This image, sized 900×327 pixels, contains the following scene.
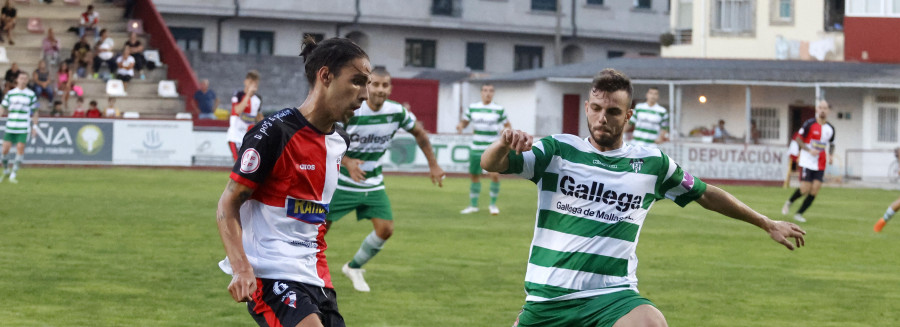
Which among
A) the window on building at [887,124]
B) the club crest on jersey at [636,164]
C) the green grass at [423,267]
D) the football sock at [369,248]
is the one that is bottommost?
the green grass at [423,267]

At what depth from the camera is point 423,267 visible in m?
13.0

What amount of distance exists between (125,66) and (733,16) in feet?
77.3

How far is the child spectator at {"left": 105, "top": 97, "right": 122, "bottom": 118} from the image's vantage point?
111ft

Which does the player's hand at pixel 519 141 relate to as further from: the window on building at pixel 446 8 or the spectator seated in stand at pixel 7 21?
the window on building at pixel 446 8

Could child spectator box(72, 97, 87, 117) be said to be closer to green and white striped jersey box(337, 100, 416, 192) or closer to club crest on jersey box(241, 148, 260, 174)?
green and white striped jersey box(337, 100, 416, 192)

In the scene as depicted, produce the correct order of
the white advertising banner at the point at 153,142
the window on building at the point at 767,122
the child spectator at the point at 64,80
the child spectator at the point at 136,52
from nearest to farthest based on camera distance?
the white advertising banner at the point at 153,142, the child spectator at the point at 64,80, the child spectator at the point at 136,52, the window on building at the point at 767,122

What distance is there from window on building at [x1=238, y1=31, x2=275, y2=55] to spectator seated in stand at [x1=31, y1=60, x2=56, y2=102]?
2287cm

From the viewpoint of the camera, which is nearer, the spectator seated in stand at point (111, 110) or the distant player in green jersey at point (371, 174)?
the distant player in green jersey at point (371, 174)

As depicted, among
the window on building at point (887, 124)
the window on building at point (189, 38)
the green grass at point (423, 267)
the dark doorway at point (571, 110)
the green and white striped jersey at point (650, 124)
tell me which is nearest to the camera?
the green grass at point (423, 267)

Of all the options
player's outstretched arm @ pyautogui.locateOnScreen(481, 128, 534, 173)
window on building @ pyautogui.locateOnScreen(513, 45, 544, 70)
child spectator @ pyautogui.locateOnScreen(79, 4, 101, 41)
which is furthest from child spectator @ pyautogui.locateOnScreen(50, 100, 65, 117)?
window on building @ pyautogui.locateOnScreen(513, 45, 544, 70)

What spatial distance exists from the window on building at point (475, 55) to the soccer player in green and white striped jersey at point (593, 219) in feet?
Answer: 187

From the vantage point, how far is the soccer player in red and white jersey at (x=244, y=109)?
2144 cm

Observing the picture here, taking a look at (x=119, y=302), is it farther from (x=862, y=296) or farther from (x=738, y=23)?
(x=738, y=23)

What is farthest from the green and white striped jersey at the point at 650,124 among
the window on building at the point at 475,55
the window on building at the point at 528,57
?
the window on building at the point at 528,57
